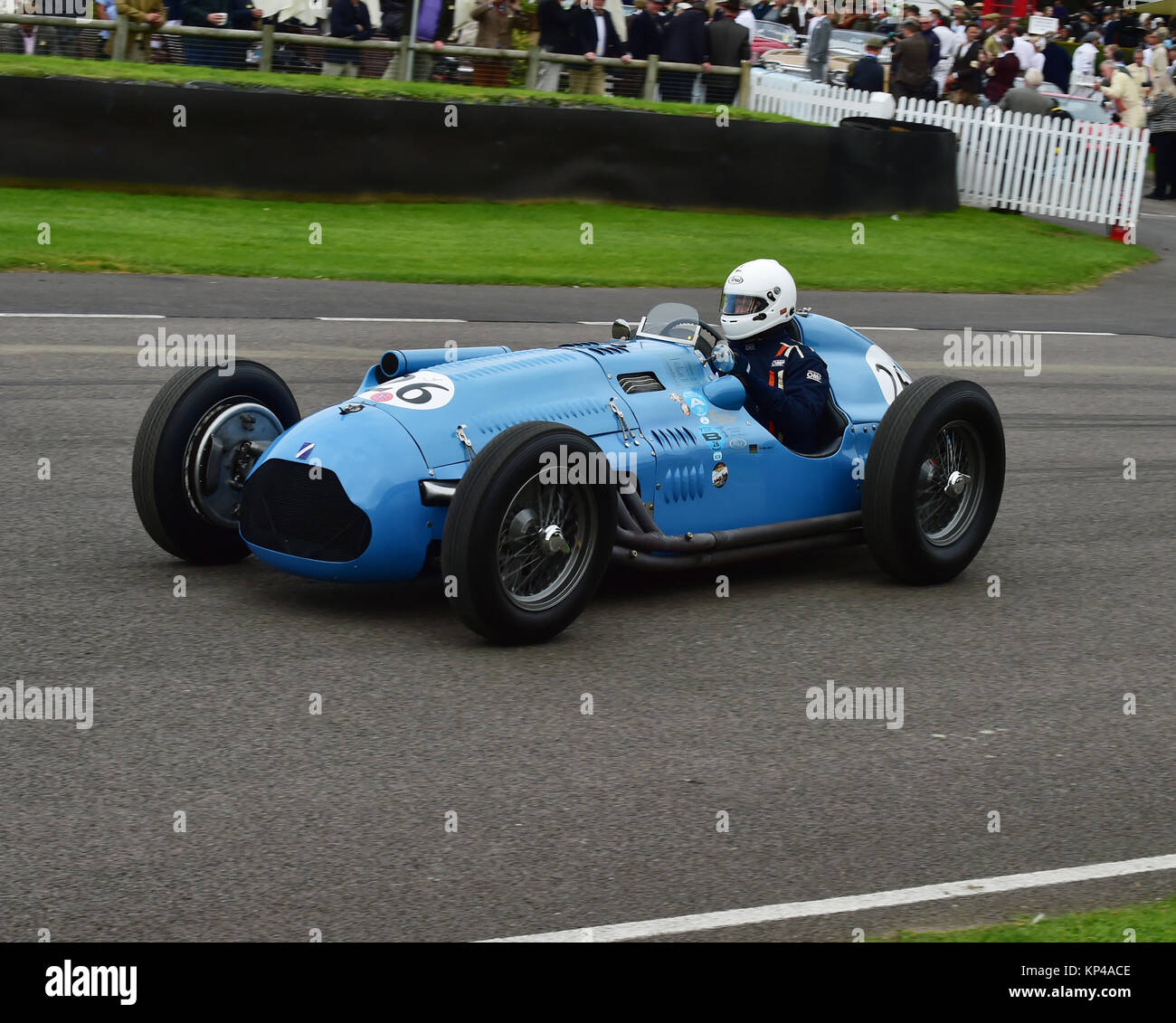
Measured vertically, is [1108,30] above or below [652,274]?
above

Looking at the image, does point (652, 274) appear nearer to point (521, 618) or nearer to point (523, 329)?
point (523, 329)

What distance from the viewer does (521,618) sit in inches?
239

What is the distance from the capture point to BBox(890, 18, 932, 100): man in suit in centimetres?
2305

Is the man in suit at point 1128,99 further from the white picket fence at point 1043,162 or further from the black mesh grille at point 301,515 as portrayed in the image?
the black mesh grille at point 301,515

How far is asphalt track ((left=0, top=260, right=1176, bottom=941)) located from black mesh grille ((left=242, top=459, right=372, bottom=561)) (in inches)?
11.6

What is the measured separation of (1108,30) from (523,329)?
29714 mm

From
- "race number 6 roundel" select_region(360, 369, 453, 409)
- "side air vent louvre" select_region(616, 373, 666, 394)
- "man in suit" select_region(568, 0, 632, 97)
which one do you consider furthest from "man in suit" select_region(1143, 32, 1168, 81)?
"race number 6 roundel" select_region(360, 369, 453, 409)

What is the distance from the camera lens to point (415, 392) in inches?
255

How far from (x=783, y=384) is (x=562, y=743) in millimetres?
2508

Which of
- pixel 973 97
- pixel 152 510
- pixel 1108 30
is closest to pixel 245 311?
pixel 152 510

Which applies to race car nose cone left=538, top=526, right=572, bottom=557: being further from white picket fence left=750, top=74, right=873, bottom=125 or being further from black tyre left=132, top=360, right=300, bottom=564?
white picket fence left=750, top=74, right=873, bottom=125

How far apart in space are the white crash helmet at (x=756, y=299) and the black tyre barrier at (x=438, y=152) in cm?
988

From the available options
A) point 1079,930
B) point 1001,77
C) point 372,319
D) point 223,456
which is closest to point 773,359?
point 223,456

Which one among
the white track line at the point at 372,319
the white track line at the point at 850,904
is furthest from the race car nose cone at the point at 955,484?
the white track line at the point at 372,319
